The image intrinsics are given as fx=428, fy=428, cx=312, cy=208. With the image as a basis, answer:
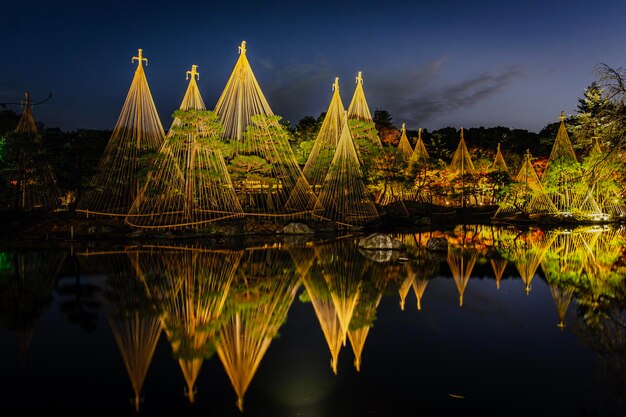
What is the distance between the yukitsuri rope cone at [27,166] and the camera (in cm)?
2106

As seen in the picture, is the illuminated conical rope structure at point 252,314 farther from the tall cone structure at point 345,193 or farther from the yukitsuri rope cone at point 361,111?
the yukitsuri rope cone at point 361,111

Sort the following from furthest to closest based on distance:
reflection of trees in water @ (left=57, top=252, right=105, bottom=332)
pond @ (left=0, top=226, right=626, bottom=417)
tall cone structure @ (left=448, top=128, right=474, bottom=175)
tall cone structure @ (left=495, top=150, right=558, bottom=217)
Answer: tall cone structure @ (left=448, top=128, right=474, bottom=175) → tall cone structure @ (left=495, top=150, right=558, bottom=217) → reflection of trees in water @ (left=57, top=252, right=105, bottom=332) → pond @ (left=0, top=226, right=626, bottom=417)

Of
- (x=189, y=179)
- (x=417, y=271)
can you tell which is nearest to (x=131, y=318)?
(x=417, y=271)

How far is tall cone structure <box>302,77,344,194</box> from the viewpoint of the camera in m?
25.7

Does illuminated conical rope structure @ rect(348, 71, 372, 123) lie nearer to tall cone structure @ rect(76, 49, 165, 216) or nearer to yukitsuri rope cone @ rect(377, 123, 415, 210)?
yukitsuri rope cone @ rect(377, 123, 415, 210)

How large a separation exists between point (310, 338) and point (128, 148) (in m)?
17.7

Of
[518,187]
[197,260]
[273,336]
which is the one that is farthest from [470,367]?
[518,187]

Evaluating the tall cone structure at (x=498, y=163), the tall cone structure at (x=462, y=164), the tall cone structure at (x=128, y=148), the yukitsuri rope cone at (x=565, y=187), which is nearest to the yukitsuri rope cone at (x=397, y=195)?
the tall cone structure at (x=462, y=164)

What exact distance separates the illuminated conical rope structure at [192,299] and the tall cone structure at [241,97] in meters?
8.72

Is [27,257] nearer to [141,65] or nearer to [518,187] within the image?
[141,65]

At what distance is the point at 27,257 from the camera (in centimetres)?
1371

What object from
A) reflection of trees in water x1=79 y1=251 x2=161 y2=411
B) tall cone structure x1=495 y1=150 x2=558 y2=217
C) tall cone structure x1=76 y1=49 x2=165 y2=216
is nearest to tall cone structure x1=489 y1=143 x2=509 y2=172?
tall cone structure x1=495 y1=150 x2=558 y2=217

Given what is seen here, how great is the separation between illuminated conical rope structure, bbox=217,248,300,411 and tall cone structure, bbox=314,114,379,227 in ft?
35.6

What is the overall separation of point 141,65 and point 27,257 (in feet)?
36.0
